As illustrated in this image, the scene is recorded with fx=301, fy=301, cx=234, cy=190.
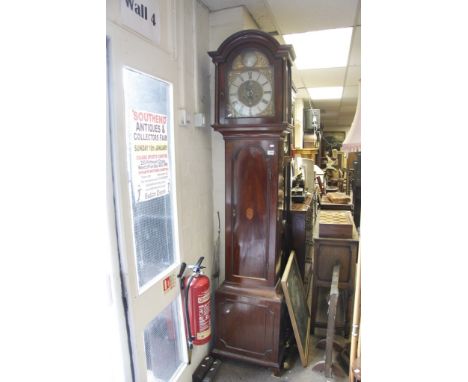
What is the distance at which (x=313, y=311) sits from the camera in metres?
2.62

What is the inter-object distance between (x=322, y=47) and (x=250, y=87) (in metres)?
1.49

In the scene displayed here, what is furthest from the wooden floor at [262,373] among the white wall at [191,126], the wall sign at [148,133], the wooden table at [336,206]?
the wooden table at [336,206]

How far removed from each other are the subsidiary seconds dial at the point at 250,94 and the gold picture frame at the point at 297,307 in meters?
1.19

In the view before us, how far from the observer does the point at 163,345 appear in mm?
1749

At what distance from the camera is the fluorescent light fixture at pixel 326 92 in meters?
5.08

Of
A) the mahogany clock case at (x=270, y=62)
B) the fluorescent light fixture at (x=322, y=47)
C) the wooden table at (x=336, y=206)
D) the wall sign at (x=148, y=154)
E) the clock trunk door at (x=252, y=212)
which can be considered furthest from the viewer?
the wooden table at (x=336, y=206)

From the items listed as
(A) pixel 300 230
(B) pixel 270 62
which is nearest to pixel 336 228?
(A) pixel 300 230

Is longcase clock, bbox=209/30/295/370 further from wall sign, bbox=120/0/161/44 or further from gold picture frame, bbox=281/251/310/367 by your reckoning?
wall sign, bbox=120/0/161/44

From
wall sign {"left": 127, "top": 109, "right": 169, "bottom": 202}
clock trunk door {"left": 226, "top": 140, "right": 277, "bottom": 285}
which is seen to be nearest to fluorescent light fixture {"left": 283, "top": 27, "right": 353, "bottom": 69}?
clock trunk door {"left": 226, "top": 140, "right": 277, "bottom": 285}

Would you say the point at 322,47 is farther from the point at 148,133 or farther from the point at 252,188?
the point at 148,133

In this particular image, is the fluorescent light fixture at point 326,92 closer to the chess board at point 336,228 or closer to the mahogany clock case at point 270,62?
the chess board at point 336,228
